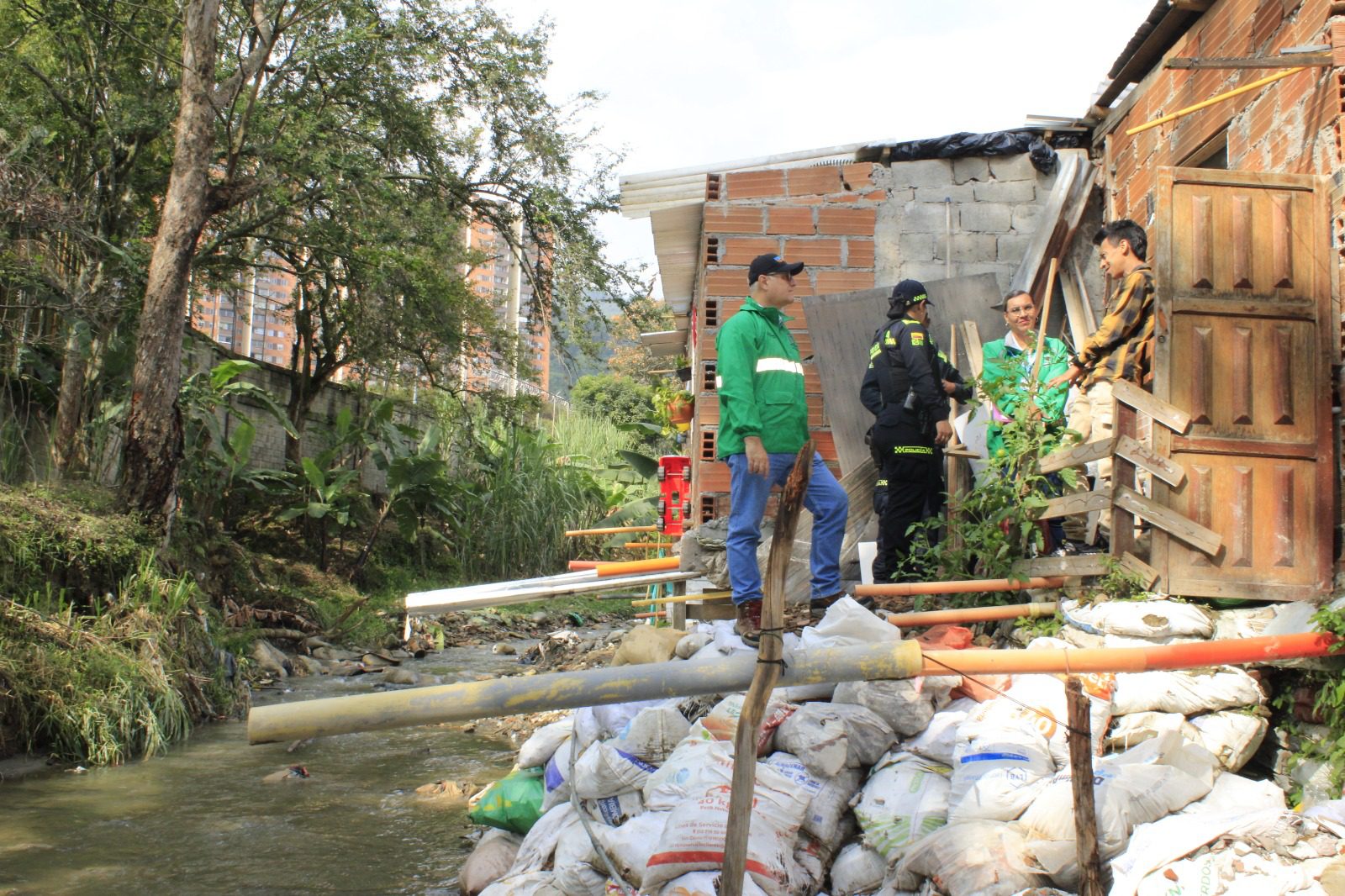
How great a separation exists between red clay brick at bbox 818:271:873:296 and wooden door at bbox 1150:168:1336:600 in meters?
2.82

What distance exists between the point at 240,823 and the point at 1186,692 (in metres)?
4.80

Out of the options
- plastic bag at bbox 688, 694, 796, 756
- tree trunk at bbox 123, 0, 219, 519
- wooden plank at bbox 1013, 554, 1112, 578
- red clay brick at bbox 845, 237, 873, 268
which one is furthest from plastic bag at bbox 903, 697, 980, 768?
tree trunk at bbox 123, 0, 219, 519

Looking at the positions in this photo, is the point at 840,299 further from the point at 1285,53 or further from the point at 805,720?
the point at 805,720

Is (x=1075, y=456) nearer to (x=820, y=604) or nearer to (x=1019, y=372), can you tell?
(x=1019, y=372)

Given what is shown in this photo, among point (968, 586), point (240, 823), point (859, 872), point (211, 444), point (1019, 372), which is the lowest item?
point (240, 823)

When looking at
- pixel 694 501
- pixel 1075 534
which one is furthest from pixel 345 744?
pixel 1075 534

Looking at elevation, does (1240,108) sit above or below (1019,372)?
above

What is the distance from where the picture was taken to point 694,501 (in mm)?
7465

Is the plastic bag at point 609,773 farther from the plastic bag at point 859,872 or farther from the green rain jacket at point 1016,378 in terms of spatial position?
the green rain jacket at point 1016,378

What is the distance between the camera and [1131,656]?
308cm

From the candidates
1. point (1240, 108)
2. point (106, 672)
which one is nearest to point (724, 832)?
point (1240, 108)

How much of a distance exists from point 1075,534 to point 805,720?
2.50 m

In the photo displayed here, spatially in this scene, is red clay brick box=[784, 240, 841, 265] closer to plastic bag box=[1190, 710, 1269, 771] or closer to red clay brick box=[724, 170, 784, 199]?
red clay brick box=[724, 170, 784, 199]

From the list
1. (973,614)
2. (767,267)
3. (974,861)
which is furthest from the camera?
(767,267)
